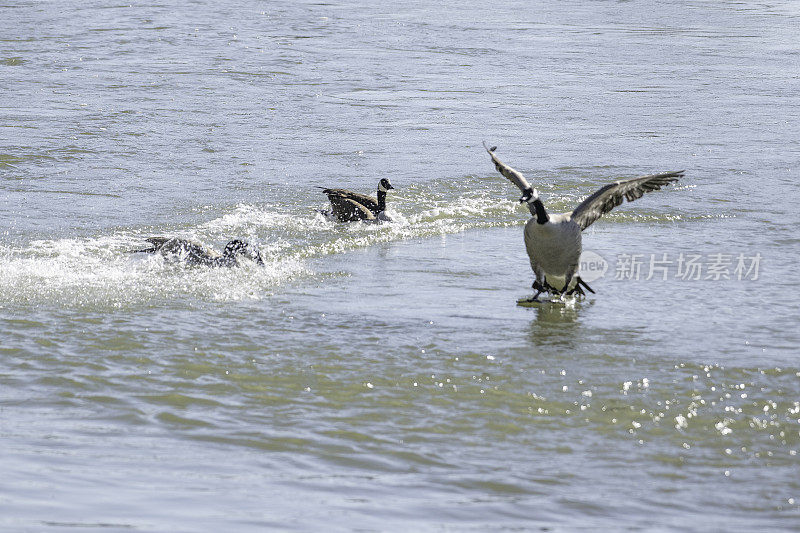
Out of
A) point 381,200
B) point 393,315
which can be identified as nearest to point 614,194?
point 393,315

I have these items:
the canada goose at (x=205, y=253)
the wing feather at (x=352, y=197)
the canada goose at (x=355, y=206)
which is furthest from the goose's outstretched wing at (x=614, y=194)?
the wing feather at (x=352, y=197)

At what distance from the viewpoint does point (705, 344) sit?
7.69 metres

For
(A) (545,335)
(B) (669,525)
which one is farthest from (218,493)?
(A) (545,335)

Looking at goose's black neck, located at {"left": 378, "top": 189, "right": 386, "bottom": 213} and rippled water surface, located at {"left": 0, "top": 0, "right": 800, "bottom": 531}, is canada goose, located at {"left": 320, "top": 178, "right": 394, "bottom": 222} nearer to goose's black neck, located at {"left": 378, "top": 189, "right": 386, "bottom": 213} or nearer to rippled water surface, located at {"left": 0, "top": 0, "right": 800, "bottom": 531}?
goose's black neck, located at {"left": 378, "top": 189, "right": 386, "bottom": 213}

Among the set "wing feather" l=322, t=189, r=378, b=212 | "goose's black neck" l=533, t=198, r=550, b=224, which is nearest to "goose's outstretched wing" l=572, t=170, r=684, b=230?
"goose's black neck" l=533, t=198, r=550, b=224

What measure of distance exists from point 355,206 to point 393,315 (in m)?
3.07

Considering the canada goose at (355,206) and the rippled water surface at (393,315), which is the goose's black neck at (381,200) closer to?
the canada goose at (355,206)

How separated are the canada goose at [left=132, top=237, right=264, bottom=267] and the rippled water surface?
15 centimetres

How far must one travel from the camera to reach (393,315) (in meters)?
8.39

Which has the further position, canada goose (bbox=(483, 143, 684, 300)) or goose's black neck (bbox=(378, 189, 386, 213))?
goose's black neck (bbox=(378, 189, 386, 213))

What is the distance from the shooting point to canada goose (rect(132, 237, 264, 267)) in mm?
9680

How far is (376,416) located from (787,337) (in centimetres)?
315

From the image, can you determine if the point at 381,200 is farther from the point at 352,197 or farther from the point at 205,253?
the point at 205,253

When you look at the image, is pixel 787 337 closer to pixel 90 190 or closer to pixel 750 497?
pixel 750 497
